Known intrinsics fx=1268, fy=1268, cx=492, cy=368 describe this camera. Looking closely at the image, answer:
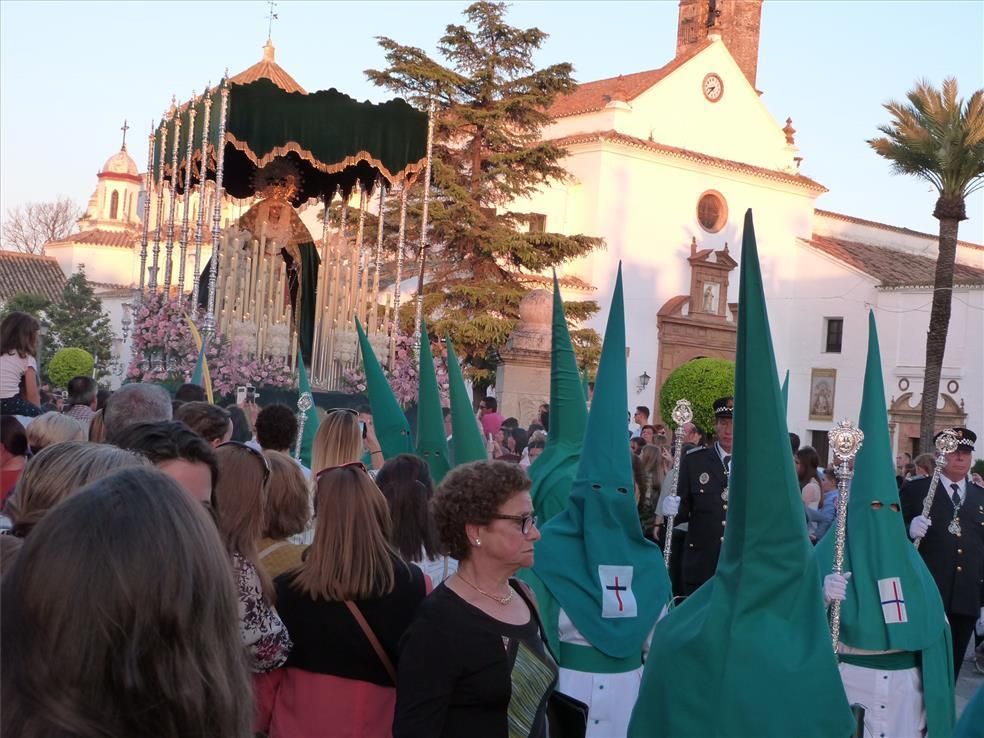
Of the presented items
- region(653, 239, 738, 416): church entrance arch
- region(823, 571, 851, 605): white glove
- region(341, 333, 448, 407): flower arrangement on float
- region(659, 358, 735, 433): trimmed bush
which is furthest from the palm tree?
region(823, 571, 851, 605): white glove

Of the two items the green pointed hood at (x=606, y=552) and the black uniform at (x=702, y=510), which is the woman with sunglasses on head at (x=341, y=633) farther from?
the black uniform at (x=702, y=510)

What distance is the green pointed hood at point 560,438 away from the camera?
598cm

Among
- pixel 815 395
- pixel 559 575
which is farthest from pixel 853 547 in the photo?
pixel 815 395

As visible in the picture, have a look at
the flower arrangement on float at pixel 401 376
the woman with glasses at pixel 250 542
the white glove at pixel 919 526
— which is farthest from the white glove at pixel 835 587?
the flower arrangement on float at pixel 401 376

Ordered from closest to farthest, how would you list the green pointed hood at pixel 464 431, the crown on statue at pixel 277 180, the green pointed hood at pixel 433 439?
the green pointed hood at pixel 464 431 → the green pointed hood at pixel 433 439 → the crown on statue at pixel 277 180

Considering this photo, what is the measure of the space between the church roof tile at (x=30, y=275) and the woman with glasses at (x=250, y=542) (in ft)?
152

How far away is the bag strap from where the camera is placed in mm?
3645

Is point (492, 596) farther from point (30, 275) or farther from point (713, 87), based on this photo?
point (30, 275)

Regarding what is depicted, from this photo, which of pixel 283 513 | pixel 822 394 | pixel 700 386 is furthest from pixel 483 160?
pixel 283 513

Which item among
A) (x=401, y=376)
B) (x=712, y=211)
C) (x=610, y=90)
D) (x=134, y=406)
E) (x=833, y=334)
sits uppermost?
(x=610, y=90)

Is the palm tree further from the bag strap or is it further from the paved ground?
the bag strap

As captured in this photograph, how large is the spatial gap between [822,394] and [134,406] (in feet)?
117

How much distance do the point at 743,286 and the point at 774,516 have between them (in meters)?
0.60

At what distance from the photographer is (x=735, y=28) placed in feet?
149
